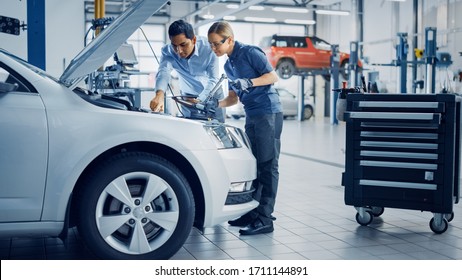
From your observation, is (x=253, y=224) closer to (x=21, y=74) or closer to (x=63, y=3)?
(x=21, y=74)

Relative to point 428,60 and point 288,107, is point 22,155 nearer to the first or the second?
point 428,60

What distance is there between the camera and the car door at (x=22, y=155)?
109 inches

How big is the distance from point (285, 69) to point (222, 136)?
16447mm

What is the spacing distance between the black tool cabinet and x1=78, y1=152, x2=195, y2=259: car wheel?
151 cm

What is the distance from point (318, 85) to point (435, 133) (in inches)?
861

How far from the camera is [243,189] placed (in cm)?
340

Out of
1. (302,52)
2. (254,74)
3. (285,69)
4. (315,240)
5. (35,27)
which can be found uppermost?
(302,52)

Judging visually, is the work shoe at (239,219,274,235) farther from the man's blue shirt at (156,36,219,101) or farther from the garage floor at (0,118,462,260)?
the man's blue shirt at (156,36,219,101)

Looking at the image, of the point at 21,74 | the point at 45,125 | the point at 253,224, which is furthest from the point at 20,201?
the point at 253,224

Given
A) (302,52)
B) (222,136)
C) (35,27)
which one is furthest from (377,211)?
(302,52)

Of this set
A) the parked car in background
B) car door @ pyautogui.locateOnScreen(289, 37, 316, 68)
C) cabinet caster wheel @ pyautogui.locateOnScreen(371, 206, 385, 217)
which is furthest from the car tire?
cabinet caster wheel @ pyautogui.locateOnScreen(371, 206, 385, 217)

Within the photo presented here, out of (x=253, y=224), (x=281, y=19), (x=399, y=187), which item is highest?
(x=281, y=19)

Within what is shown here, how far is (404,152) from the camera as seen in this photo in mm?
3990

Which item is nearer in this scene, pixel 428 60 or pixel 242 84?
pixel 242 84
